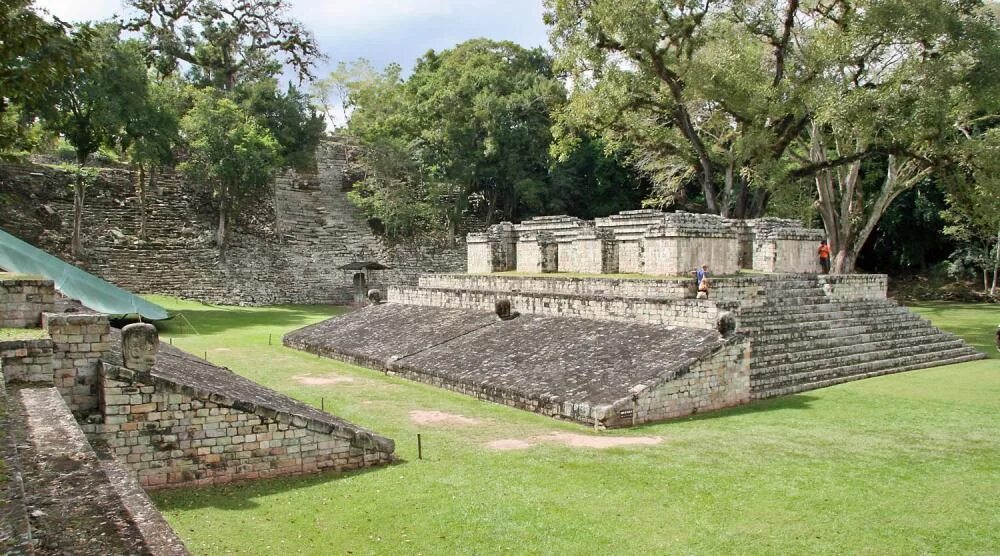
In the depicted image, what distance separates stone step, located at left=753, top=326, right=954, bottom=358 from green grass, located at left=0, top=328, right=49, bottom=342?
10855mm

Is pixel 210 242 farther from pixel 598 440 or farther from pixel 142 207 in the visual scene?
pixel 598 440

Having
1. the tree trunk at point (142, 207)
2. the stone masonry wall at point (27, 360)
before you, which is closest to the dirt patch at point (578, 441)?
the stone masonry wall at point (27, 360)

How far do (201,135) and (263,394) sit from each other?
20202mm

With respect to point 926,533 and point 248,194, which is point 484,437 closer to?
point 926,533

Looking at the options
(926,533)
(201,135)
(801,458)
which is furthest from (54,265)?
(926,533)

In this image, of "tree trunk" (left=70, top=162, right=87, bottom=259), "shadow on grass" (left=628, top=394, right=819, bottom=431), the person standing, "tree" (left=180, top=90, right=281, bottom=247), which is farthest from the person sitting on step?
"tree trunk" (left=70, top=162, right=87, bottom=259)

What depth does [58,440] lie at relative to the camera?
5.56 meters

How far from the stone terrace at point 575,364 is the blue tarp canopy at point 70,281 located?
6.27m

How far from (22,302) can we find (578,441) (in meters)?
7.44

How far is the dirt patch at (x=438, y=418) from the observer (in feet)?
34.6

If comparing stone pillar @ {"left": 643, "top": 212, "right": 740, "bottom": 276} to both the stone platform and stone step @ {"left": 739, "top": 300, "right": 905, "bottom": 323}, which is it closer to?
the stone platform

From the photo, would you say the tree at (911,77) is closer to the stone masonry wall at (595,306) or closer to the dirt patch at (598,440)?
the stone masonry wall at (595,306)

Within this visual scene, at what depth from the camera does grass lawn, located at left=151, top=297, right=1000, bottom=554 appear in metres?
6.11

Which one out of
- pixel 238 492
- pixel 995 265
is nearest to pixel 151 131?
pixel 238 492
